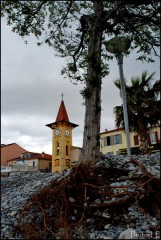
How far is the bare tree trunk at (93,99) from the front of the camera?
5.07m

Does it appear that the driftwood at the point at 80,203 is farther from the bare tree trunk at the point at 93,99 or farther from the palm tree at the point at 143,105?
the palm tree at the point at 143,105

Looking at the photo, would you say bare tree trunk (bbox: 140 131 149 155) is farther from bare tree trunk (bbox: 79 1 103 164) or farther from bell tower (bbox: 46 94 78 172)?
bell tower (bbox: 46 94 78 172)

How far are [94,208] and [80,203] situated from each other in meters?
0.22

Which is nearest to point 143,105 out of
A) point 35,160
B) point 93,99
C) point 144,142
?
point 144,142

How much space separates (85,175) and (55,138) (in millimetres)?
38086

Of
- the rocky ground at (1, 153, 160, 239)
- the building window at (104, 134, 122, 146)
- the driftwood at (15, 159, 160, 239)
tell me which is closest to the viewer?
the rocky ground at (1, 153, 160, 239)

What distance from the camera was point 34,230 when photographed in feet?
9.77

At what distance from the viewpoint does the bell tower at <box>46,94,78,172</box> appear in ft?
125

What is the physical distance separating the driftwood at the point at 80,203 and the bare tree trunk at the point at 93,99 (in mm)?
1270

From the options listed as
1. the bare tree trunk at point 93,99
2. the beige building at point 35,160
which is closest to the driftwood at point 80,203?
the bare tree trunk at point 93,99

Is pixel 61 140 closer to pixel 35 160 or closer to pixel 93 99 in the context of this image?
pixel 35 160

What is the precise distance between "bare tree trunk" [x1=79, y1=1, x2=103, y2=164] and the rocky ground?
3.73 feet

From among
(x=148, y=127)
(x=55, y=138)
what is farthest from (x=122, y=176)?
(x=55, y=138)

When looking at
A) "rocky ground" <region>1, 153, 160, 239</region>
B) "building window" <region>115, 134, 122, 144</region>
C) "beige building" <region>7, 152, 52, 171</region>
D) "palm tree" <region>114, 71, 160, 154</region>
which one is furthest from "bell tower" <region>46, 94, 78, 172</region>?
"rocky ground" <region>1, 153, 160, 239</region>
